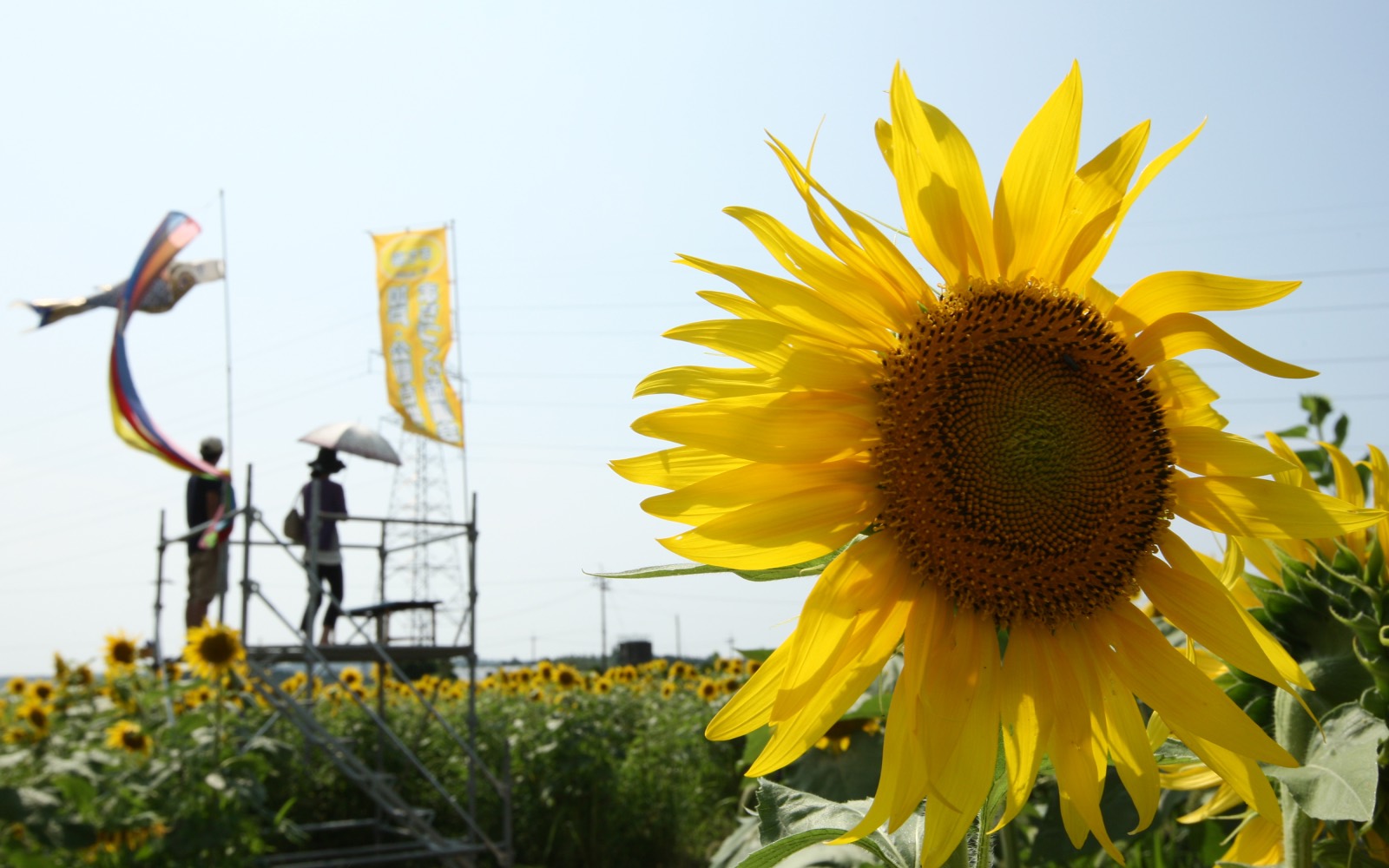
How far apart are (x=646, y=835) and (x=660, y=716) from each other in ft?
4.57

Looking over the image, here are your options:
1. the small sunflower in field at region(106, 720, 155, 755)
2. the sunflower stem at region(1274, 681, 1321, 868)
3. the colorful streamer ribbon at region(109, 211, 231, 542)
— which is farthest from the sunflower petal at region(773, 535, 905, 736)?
the colorful streamer ribbon at region(109, 211, 231, 542)

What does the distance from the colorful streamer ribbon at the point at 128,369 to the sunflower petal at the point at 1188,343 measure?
22.1ft

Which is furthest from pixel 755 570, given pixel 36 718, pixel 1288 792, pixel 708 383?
pixel 36 718

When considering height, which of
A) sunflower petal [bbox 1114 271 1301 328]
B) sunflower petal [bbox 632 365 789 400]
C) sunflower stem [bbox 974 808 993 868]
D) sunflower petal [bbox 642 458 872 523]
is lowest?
sunflower stem [bbox 974 808 993 868]

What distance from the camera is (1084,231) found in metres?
0.97

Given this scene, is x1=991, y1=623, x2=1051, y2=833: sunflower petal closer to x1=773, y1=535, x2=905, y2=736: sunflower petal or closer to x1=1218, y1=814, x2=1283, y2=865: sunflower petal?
x1=773, y1=535, x2=905, y2=736: sunflower petal

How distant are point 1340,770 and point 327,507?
7.29m

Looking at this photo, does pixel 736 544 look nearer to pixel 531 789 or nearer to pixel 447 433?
pixel 531 789

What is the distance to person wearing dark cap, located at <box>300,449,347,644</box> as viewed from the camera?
690 centimetres

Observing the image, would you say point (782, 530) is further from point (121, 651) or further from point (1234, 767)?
point (121, 651)

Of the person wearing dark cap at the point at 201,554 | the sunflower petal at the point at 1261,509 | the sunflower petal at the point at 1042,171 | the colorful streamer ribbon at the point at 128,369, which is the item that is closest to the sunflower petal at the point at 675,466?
the sunflower petal at the point at 1042,171

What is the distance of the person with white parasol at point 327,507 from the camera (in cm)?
693

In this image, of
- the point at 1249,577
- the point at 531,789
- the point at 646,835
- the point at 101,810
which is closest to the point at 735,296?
the point at 1249,577

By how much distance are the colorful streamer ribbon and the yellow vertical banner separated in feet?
7.21
